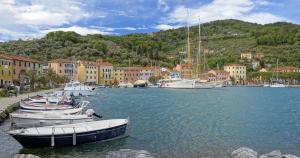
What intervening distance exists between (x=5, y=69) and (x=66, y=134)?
6134 centimetres

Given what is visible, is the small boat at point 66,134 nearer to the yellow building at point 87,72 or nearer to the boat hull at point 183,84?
the boat hull at point 183,84

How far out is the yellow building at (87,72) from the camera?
161375mm

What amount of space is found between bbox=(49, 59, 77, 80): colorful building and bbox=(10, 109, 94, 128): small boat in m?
115

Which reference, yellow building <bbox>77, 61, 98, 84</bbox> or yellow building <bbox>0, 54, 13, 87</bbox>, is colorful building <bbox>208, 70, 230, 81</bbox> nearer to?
yellow building <bbox>77, 61, 98, 84</bbox>

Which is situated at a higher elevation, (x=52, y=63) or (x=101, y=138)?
(x=52, y=63)

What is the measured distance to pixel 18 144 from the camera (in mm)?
25906

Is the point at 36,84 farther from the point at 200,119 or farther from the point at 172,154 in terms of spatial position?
the point at 172,154

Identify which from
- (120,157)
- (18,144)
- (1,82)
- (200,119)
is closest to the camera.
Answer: (120,157)

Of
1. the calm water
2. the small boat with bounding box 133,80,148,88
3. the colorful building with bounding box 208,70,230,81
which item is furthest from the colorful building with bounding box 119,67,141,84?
the calm water

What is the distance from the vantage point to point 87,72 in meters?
Answer: 165

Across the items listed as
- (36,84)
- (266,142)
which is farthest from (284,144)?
(36,84)

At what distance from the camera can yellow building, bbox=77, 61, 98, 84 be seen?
529 ft

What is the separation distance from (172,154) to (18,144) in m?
9.40

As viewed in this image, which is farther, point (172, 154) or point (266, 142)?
point (266, 142)
